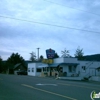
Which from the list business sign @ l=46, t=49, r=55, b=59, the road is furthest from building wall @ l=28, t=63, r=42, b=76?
the road

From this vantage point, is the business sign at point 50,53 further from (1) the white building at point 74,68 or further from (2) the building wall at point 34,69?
(2) the building wall at point 34,69

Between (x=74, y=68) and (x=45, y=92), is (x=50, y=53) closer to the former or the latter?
(x=74, y=68)

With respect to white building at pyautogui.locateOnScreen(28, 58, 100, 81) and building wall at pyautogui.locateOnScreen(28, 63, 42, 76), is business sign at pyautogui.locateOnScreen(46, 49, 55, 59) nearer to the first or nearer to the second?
white building at pyautogui.locateOnScreen(28, 58, 100, 81)

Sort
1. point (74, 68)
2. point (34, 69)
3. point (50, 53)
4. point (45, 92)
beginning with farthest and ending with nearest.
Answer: point (34, 69)
point (50, 53)
point (74, 68)
point (45, 92)

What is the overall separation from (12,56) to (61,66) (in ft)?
211

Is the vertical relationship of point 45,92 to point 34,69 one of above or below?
below

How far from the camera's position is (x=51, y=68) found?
62.3m

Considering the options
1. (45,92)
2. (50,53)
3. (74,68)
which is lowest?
(45,92)

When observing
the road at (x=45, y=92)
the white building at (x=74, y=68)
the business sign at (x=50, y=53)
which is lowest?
the road at (x=45, y=92)

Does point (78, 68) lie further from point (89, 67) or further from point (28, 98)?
point (28, 98)

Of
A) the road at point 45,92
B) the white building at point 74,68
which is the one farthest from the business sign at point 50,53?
the road at point 45,92

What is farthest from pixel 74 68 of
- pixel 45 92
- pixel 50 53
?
pixel 45 92

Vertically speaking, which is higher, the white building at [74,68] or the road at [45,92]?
the white building at [74,68]

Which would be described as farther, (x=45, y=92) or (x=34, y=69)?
(x=34, y=69)
